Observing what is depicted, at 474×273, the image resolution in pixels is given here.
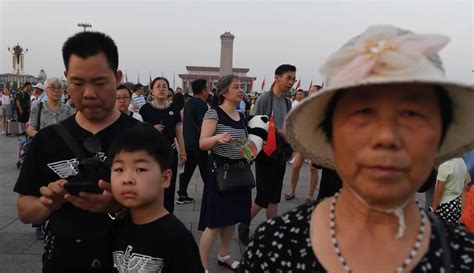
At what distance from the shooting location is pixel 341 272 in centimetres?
111

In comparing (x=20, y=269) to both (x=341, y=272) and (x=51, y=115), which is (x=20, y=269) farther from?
(x=341, y=272)

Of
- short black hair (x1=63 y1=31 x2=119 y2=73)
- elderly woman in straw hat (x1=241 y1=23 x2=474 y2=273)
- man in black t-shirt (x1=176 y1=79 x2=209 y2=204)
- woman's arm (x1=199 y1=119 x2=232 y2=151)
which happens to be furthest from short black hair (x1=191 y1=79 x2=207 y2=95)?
elderly woman in straw hat (x1=241 y1=23 x2=474 y2=273)

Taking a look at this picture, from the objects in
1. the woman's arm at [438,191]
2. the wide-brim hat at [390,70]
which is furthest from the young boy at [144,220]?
the woman's arm at [438,191]

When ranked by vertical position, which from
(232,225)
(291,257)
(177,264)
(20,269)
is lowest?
(20,269)

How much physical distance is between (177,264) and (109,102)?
2.79 feet

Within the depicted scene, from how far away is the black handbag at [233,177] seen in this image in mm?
3740

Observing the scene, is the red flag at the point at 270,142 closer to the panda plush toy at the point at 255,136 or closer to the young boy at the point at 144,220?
the panda plush toy at the point at 255,136

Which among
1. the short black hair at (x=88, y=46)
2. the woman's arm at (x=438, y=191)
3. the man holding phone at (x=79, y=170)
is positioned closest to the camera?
the man holding phone at (x=79, y=170)

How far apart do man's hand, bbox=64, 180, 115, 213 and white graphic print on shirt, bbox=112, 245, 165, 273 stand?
0.22 meters

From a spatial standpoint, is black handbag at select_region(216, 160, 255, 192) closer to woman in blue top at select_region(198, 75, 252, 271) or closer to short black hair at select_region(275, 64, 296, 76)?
woman in blue top at select_region(198, 75, 252, 271)

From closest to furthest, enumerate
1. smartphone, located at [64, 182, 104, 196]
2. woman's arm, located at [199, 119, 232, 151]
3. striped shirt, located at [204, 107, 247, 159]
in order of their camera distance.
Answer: smartphone, located at [64, 182, 104, 196] < woman's arm, located at [199, 119, 232, 151] < striped shirt, located at [204, 107, 247, 159]

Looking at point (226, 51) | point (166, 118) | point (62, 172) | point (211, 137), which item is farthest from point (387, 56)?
point (226, 51)

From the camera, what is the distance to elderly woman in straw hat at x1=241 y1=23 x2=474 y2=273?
1.00m

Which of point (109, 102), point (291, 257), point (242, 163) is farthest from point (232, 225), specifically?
point (291, 257)
